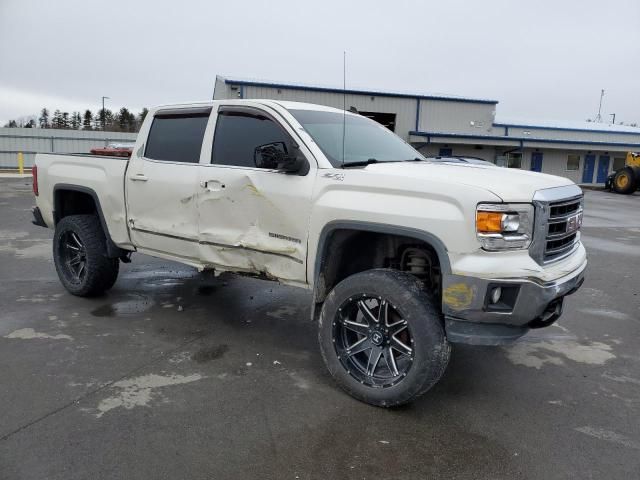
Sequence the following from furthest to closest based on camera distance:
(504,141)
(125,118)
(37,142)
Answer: (125,118), (504,141), (37,142)

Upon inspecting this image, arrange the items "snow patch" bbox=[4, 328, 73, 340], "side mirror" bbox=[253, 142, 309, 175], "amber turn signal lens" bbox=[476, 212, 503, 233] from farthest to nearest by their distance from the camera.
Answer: "snow patch" bbox=[4, 328, 73, 340] → "side mirror" bbox=[253, 142, 309, 175] → "amber turn signal lens" bbox=[476, 212, 503, 233]

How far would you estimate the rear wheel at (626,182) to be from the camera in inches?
1120

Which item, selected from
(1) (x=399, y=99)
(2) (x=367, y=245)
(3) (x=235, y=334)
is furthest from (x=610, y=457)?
(1) (x=399, y=99)

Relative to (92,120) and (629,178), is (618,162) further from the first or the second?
(92,120)

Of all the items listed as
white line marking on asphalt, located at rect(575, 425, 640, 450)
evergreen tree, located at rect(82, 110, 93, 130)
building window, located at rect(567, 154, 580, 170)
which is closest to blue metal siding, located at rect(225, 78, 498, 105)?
building window, located at rect(567, 154, 580, 170)

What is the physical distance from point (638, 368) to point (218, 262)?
3.69 meters

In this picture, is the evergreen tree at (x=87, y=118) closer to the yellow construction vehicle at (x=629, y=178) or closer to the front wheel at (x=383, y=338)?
the yellow construction vehicle at (x=629, y=178)

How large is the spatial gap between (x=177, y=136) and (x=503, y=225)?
3.21 m

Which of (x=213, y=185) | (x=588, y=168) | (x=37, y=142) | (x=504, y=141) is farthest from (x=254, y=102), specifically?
(x=588, y=168)

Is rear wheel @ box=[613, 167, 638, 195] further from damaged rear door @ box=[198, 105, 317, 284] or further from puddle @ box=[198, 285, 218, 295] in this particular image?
damaged rear door @ box=[198, 105, 317, 284]

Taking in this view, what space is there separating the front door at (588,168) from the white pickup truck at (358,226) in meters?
39.2

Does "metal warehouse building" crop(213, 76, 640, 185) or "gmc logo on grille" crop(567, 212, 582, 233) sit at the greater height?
"metal warehouse building" crop(213, 76, 640, 185)

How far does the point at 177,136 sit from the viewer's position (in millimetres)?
4988

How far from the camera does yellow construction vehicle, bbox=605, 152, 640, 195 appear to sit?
28.4 metres
